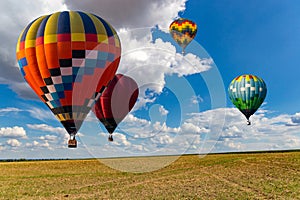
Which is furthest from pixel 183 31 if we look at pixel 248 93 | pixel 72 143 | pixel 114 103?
pixel 72 143

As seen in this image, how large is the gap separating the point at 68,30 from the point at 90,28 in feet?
5.18

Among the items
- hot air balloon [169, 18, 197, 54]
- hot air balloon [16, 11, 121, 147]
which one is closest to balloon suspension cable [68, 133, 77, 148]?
hot air balloon [16, 11, 121, 147]

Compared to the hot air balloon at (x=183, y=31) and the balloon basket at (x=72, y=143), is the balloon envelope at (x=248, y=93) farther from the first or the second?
the balloon basket at (x=72, y=143)

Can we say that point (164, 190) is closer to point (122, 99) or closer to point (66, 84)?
point (66, 84)

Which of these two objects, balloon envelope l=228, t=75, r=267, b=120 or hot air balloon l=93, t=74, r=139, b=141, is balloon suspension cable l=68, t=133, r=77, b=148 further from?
balloon envelope l=228, t=75, r=267, b=120

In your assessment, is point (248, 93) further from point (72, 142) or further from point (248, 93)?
point (72, 142)

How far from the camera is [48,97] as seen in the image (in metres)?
23.9

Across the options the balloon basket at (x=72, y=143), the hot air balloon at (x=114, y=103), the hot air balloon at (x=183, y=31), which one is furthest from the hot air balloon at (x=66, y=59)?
the hot air balloon at (x=183, y=31)

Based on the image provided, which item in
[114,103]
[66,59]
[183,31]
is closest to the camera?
[66,59]

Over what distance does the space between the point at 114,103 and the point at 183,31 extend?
80.6ft

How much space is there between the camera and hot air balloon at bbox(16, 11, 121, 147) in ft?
75.0

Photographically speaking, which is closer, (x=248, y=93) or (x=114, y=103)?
(x=114, y=103)

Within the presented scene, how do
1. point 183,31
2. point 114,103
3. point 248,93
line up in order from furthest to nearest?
point 183,31
point 248,93
point 114,103

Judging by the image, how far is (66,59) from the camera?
74.9ft
